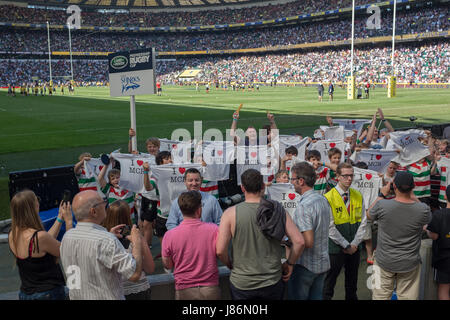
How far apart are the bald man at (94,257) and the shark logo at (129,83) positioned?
6265 mm

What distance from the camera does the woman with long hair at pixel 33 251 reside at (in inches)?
149

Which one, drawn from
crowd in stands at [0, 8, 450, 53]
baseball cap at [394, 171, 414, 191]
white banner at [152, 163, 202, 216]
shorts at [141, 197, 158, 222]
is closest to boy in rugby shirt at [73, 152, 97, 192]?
shorts at [141, 197, 158, 222]

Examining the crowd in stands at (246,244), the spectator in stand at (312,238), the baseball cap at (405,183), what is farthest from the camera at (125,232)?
the baseball cap at (405,183)

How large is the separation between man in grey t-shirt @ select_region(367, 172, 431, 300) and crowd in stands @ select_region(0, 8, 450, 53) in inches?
2745

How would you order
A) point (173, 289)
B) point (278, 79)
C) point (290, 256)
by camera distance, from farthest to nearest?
point (278, 79), point (173, 289), point (290, 256)

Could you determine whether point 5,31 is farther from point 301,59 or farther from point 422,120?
point 422,120

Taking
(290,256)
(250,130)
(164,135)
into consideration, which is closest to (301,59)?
(164,135)

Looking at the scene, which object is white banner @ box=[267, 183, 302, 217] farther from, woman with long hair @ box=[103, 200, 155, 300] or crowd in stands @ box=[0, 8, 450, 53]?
crowd in stands @ box=[0, 8, 450, 53]

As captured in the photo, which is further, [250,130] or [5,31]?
[5,31]

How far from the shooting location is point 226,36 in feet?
344

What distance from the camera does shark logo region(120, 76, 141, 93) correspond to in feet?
31.4

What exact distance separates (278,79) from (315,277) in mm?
80532

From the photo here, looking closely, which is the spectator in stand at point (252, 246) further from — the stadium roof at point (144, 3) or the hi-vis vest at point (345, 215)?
the stadium roof at point (144, 3)

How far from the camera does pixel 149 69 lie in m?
9.32
